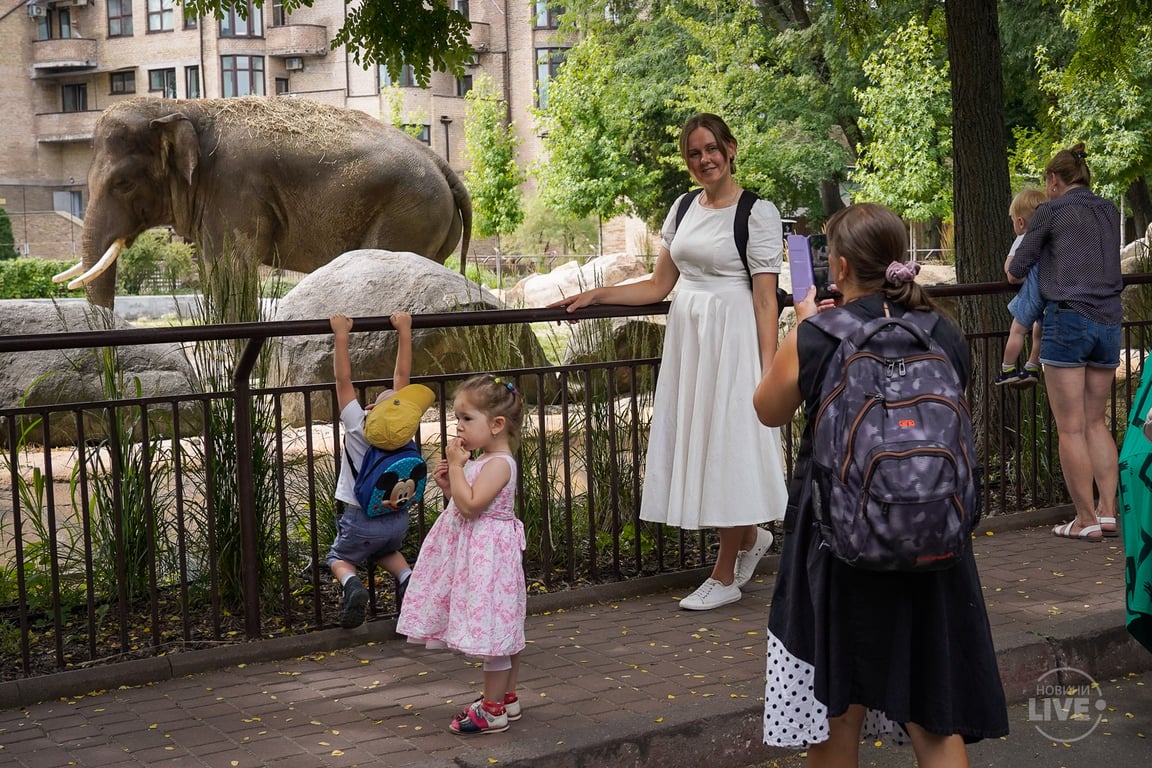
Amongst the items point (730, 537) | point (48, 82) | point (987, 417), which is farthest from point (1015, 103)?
point (48, 82)

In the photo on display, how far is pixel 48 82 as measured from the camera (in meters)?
65.2

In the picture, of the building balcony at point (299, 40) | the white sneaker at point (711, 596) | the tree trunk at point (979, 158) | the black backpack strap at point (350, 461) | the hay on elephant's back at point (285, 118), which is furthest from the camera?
the building balcony at point (299, 40)

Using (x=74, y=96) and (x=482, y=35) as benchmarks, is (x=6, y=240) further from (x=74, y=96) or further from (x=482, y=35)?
(x=482, y=35)

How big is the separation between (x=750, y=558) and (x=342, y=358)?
7.31ft

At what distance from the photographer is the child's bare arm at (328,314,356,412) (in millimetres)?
5090

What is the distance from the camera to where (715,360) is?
5996mm

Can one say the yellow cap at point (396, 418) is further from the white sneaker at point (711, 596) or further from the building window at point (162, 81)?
the building window at point (162, 81)

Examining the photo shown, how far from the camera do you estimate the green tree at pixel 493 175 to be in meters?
51.8

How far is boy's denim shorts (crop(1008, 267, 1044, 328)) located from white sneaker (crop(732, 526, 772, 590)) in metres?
2.04

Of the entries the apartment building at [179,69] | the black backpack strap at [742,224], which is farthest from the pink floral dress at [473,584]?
the apartment building at [179,69]

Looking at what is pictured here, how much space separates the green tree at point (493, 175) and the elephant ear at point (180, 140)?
3778cm

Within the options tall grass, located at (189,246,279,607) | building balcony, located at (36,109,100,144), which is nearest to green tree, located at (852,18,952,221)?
tall grass, located at (189,246,279,607)

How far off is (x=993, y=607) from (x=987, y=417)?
2.04 meters

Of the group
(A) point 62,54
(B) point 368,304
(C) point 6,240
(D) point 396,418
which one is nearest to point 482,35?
(A) point 62,54
